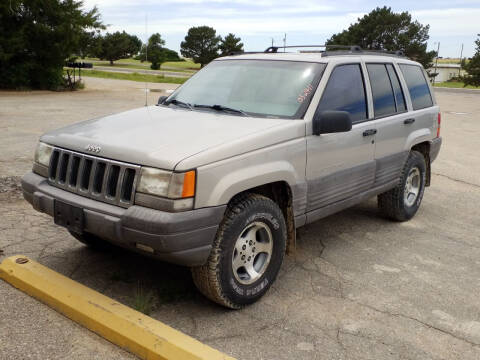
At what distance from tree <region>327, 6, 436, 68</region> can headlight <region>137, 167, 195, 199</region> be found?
224 feet

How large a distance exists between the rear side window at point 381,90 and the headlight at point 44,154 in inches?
116

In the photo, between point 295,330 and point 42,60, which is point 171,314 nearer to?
point 295,330

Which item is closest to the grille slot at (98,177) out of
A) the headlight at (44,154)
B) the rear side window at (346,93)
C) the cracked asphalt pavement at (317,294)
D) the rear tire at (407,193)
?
the headlight at (44,154)

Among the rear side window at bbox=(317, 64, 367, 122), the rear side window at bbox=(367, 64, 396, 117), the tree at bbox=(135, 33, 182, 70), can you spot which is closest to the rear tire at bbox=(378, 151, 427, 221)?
the rear side window at bbox=(367, 64, 396, 117)

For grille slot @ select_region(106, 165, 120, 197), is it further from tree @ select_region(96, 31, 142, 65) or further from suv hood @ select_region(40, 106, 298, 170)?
tree @ select_region(96, 31, 142, 65)

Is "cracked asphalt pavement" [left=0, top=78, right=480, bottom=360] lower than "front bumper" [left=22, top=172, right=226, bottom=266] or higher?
lower

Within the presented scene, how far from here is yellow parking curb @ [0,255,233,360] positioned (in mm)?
3047

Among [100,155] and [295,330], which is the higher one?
[100,155]

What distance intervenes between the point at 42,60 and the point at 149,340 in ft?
70.2

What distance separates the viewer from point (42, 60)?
2209cm

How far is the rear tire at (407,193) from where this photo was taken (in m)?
5.67

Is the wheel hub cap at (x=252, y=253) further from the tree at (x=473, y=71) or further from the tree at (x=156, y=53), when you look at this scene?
the tree at (x=473, y=71)

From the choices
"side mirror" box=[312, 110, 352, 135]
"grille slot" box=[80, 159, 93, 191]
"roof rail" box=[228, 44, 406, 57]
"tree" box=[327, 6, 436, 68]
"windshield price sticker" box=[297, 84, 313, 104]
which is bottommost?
"grille slot" box=[80, 159, 93, 191]

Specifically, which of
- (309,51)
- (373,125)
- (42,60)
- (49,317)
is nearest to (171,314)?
(49,317)
